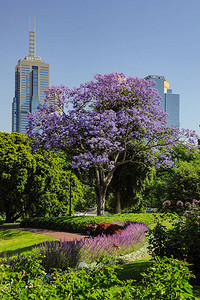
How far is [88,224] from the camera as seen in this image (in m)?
14.6

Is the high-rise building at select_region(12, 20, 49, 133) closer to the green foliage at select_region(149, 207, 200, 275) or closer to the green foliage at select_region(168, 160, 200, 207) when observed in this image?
the green foliage at select_region(168, 160, 200, 207)

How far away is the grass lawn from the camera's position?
13522 mm

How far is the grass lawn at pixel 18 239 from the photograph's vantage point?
13522 mm

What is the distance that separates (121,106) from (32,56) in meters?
191

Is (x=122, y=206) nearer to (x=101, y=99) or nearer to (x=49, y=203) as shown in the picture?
(x=49, y=203)

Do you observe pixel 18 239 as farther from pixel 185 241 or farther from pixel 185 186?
pixel 185 186

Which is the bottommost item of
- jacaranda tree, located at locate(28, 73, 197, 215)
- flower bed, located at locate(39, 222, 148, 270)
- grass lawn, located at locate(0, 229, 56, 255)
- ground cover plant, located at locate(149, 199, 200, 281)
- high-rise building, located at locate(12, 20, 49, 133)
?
grass lawn, located at locate(0, 229, 56, 255)

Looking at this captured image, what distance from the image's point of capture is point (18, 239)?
49.6 ft

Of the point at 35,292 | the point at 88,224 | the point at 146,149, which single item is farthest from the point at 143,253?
the point at 146,149

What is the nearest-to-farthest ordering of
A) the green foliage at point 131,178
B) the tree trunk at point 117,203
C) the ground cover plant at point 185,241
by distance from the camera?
the ground cover plant at point 185,241, the green foliage at point 131,178, the tree trunk at point 117,203

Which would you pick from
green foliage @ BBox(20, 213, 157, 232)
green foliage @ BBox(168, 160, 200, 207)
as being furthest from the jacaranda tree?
green foliage @ BBox(168, 160, 200, 207)

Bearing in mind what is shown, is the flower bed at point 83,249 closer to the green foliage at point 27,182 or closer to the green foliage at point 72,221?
the green foliage at point 72,221

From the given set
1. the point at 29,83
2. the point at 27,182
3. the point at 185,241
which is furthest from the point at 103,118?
the point at 29,83

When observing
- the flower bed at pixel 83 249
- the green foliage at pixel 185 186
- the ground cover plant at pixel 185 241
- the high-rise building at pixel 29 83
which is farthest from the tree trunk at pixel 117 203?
the high-rise building at pixel 29 83
